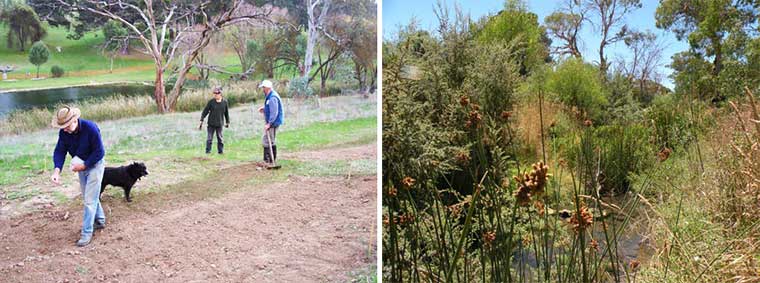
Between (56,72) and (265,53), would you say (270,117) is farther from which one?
(56,72)

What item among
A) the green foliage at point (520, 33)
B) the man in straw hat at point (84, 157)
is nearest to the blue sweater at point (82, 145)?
the man in straw hat at point (84, 157)

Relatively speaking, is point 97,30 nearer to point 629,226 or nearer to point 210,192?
point 210,192

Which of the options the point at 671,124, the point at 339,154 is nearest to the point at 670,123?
the point at 671,124

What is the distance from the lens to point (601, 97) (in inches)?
111

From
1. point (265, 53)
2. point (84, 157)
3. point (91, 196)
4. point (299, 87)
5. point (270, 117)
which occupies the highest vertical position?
point (265, 53)

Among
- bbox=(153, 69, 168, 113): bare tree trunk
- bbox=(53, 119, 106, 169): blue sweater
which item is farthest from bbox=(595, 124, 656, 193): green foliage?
bbox=(53, 119, 106, 169): blue sweater

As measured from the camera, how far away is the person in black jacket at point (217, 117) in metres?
2.16

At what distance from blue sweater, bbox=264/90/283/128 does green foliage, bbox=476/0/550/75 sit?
3.62 ft

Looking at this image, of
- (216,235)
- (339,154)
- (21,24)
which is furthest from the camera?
(339,154)

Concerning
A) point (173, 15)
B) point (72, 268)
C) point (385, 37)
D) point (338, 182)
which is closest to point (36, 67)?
point (173, 15)

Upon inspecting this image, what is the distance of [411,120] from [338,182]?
59 cm

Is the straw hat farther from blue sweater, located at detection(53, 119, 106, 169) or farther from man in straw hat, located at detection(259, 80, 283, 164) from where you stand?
man in straw hat, located at detection(259, 80, 283, 164)

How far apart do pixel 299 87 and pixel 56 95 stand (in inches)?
31.8

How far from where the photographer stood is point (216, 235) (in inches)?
83.5
